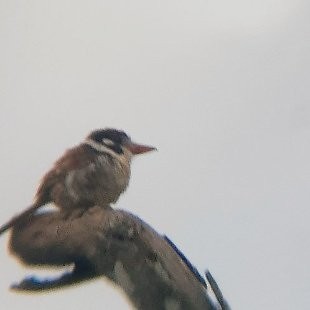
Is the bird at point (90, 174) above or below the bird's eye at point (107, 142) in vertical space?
below

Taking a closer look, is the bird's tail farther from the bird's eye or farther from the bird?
the bird's eye

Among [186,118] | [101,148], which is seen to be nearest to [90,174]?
[101,148]

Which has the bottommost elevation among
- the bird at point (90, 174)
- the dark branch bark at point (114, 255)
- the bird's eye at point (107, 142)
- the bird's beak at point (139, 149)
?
the dark branch bark at point (114, 255)

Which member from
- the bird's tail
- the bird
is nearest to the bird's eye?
the bird

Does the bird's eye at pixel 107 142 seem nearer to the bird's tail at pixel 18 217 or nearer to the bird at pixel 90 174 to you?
the bird at pixel 90 174

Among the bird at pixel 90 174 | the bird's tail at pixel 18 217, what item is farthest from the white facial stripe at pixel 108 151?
the bird's tail at pixel 18 217

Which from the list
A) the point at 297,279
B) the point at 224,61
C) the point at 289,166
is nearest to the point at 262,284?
the point at 297,279

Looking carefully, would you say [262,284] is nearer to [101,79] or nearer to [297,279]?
[297,279]

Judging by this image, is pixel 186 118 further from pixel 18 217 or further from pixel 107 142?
pixel 18 217

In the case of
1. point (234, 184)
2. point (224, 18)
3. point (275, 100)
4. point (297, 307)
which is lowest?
point (297, 307)
